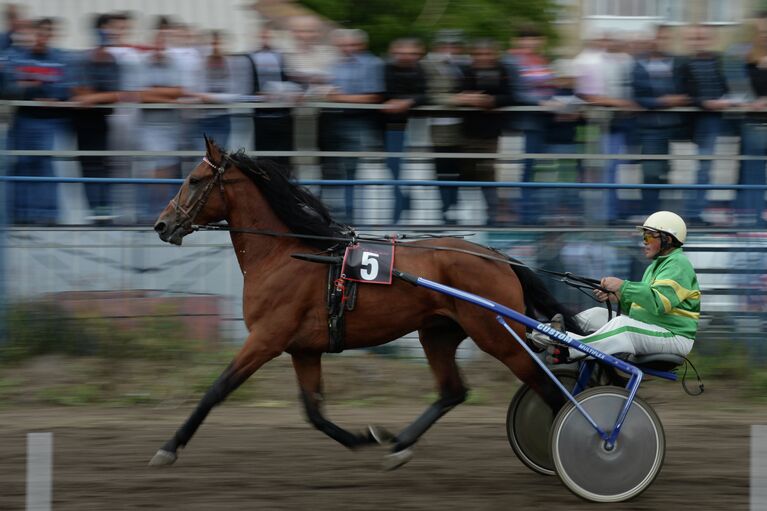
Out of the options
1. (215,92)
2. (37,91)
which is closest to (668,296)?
(215,92)

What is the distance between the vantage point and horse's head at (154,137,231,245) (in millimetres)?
6508

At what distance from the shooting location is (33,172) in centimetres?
881

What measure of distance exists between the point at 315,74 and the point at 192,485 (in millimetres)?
4100

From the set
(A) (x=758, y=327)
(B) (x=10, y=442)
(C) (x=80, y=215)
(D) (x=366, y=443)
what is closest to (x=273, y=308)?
(D) (x=366, y=443)

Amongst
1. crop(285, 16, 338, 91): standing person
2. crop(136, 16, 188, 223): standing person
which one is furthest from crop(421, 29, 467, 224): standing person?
crop(136, 16, 188, 223): standing person

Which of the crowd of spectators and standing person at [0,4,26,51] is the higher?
standing person at [0,4,26,51]

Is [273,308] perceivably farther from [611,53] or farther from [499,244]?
[611,53]

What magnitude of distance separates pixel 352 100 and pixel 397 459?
3.66 m

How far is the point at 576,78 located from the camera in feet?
31.0

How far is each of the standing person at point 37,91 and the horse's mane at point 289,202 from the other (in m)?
2.85

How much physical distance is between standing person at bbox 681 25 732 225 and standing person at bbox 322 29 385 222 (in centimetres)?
258

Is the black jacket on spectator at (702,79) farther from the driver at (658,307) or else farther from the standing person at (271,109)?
the driver at (658,307)

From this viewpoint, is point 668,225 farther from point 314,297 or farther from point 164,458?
point 164,458

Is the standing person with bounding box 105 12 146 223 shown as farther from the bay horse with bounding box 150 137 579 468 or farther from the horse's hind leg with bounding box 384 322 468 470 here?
the horse's hind leg with bounding box 384 322 468 470
